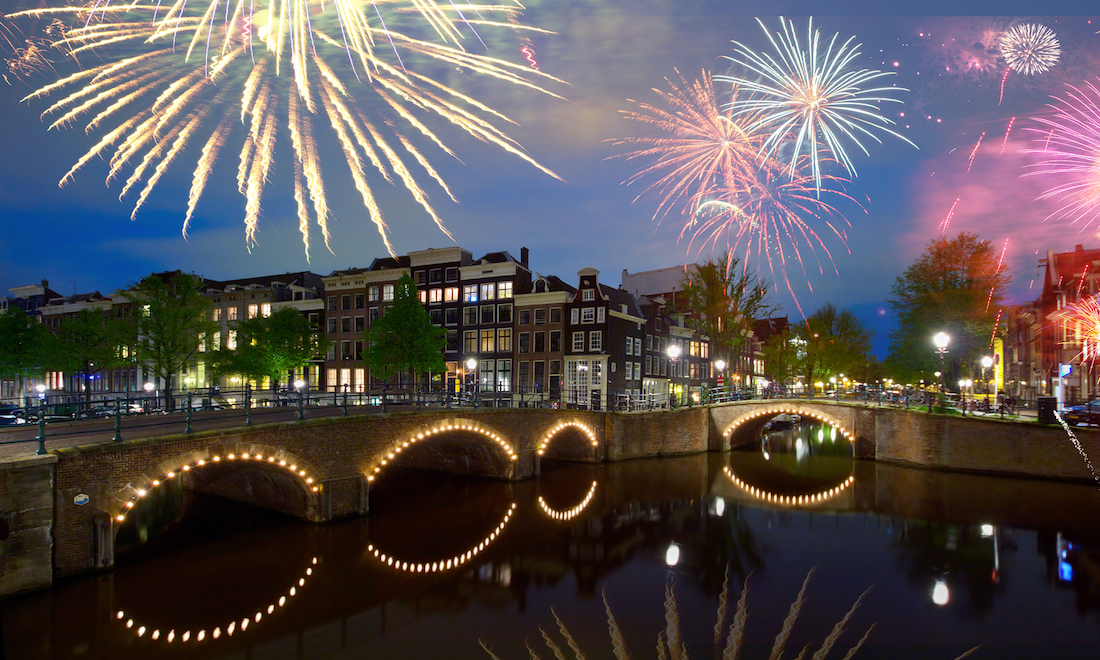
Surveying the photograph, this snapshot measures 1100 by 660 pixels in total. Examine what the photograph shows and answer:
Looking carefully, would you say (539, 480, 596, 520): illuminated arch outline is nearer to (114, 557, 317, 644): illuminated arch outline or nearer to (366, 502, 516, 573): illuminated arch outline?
(366, 502, 516, 573): illuminated arch outline

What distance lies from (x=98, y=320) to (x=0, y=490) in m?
41.0

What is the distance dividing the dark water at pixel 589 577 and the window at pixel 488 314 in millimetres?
21253

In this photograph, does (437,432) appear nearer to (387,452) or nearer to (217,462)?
(387,452)

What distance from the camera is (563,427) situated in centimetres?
3188

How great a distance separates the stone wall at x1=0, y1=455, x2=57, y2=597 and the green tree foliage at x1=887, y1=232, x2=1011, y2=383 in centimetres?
4631

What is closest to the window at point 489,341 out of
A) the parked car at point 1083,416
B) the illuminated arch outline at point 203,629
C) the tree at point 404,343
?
the tree at point 404,343

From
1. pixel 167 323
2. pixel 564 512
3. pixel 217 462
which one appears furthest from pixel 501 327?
pixel 217 462

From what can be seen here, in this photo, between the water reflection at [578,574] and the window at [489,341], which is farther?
the window at [489,341]

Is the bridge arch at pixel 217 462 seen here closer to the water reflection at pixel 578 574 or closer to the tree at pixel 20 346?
the water reflection at pixel 578 574

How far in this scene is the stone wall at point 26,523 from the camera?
40.9ft

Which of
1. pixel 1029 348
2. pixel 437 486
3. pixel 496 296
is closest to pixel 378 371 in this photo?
pixel 496 296

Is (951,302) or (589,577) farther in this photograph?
(951,302)

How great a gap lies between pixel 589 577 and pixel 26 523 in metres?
14.0

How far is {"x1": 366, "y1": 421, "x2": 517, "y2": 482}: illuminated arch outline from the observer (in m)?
21.7
